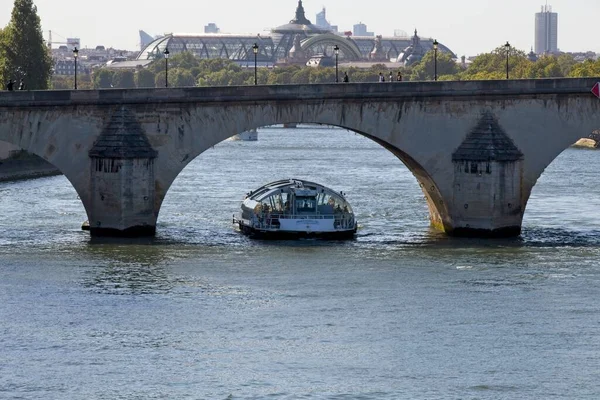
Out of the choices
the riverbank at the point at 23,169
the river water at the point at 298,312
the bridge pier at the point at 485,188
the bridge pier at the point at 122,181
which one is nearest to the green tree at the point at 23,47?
the riverbank at the point at 23,169

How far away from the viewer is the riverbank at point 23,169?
106m

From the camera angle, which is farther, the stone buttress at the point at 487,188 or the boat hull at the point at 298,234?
the stone buttress at the point at 487,188

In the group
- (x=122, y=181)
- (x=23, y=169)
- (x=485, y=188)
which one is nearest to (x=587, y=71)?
(x=23, y=169)

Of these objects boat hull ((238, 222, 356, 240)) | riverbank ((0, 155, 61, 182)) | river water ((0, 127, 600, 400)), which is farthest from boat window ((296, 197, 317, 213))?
riverbank ((0, 155, 61, 182))

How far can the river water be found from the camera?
43.9 m

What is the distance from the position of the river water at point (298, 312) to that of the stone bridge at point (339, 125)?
5.89ft

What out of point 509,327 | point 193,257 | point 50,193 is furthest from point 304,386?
point 50,193

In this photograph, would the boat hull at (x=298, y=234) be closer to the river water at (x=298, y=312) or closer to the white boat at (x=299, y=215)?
the white boat at (x=299, y=215)

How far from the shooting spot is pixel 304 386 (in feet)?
142

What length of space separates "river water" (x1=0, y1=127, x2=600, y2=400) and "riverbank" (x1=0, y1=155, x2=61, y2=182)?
30197mm

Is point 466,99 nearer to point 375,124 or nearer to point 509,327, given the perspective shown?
point 375,124

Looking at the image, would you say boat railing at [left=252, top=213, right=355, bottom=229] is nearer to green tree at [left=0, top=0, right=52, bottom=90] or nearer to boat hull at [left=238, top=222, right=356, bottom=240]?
boat hull at [left=238, top=222, right=356, bottom=240]

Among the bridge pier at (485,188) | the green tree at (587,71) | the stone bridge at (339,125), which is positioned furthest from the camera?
the green tree at (587,71)

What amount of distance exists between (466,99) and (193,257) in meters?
15.0
